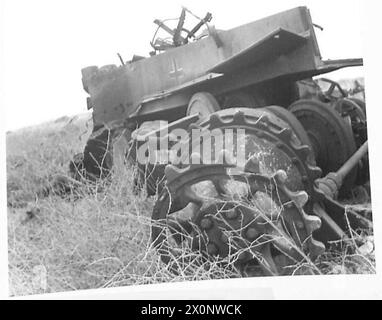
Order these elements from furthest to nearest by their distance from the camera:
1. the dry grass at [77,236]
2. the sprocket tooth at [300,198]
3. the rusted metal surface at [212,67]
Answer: the rusted metal surface at [212,67]
the dry grass at [77,236]
the sprocket tooth at [300,198]

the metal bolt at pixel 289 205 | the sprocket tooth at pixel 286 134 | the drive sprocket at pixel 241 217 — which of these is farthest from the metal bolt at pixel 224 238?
the sprocket tooth at pixel 286 134

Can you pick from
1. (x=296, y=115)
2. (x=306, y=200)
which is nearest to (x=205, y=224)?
(x=306, y=200)

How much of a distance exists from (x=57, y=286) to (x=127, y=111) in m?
0.65

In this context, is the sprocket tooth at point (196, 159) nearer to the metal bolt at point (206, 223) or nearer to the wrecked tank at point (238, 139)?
the wrecked tank at point (238, 139)

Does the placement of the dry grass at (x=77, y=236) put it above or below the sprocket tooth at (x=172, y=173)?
below

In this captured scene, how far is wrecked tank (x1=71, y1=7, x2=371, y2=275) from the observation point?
1080 mm

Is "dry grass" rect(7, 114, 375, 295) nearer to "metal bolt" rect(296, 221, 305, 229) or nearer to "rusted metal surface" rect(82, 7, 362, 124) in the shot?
"metal bolt" rect(296, 221, 305, 229)

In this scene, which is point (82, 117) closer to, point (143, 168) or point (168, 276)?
point (143, 168)

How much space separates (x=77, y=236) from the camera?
4.22ft

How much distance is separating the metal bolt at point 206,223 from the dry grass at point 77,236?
0.21 feet

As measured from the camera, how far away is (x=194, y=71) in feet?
5.03

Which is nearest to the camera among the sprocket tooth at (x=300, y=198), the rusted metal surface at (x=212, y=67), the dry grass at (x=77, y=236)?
the sprocket tooth at (x=300, y=198)

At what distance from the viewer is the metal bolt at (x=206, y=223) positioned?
1.10m

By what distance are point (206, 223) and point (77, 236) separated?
1.21 feet
